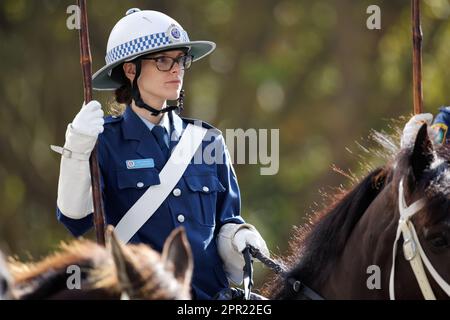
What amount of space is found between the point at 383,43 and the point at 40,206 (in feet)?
19.5

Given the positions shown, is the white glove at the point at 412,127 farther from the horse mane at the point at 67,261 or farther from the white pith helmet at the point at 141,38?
the horse mane at the point at 67,261

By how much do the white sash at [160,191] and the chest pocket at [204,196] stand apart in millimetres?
86

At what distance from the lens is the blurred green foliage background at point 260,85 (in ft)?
54.7

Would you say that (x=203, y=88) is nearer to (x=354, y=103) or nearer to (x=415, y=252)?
(x=354, y=103)

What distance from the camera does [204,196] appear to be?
5707 mm

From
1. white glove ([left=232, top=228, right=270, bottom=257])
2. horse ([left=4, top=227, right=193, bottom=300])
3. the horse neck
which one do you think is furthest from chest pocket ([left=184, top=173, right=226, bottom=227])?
horse ([left=4, top=227, right=193, bottom=300])

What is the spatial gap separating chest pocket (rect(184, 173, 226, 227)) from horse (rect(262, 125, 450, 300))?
0.52 metres

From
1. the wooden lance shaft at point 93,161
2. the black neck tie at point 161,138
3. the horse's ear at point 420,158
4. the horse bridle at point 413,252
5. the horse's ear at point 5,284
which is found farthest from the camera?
the black neck tie at point 161,138

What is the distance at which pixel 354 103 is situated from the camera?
17469 millimetres

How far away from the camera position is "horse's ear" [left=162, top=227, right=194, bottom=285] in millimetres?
3748

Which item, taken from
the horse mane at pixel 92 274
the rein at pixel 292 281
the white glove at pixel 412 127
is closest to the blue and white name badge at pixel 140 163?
the rein at pixel 292 281

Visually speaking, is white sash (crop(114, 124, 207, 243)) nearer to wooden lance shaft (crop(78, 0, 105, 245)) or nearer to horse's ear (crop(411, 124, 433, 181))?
wooden lance shaft (crop(78, 0, 105, 245))

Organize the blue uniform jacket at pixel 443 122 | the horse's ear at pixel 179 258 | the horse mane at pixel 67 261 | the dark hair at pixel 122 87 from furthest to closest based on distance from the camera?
1. the blue uniform jacket at pixel 443 122
2. the dark hair at pixel 122 87
3. the horse mane at pixel 67 261
4. the horse's ear at pixel 179 258

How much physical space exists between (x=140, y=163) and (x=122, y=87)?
1.67ft
